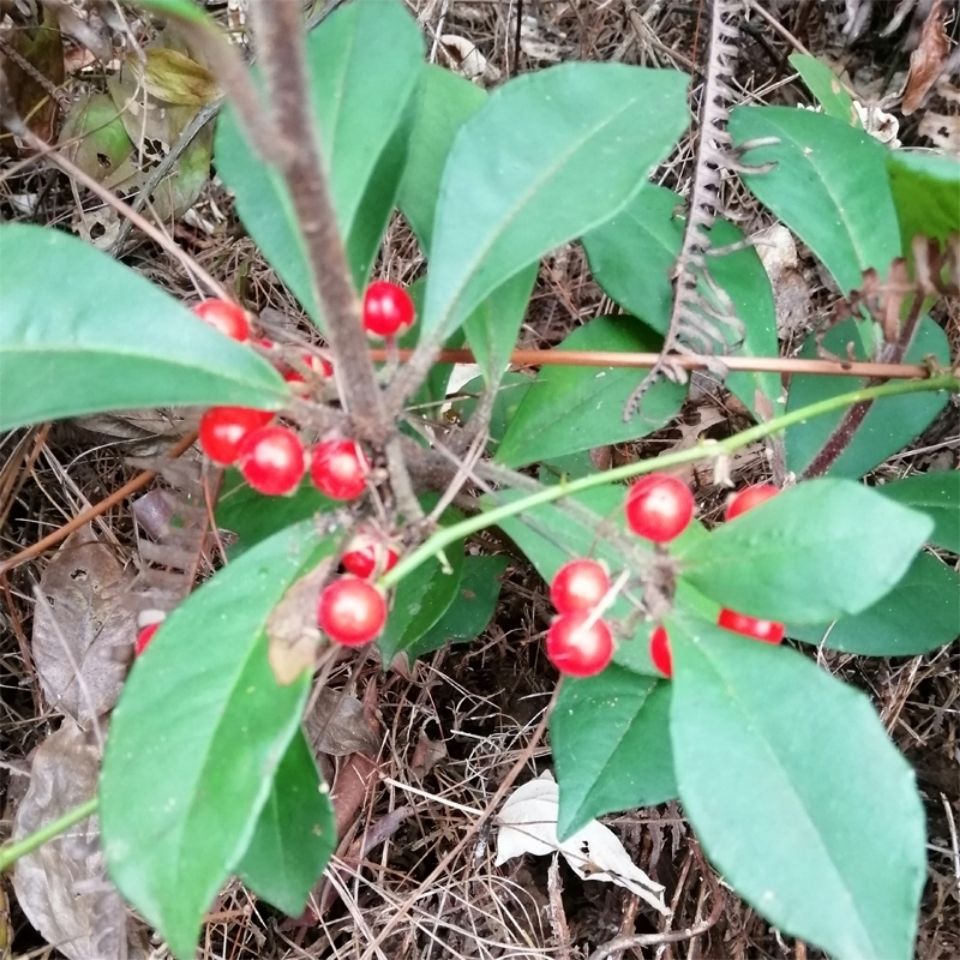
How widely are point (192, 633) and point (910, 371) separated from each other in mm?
780

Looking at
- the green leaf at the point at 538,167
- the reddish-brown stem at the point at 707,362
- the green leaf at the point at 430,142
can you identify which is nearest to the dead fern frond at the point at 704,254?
the reddish-brown stem at the point at 707,362

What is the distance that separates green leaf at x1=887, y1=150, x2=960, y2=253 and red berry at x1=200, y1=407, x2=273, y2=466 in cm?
60

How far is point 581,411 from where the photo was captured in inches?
46.9

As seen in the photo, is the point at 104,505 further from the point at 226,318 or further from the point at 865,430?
the point at 865,430

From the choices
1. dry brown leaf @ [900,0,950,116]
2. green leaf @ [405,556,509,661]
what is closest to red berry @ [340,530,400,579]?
green leaf @ [405,556,509,661]

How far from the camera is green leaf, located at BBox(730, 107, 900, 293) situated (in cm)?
117

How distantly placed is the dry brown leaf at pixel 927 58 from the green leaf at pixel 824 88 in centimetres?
53

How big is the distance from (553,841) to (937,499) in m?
0.75

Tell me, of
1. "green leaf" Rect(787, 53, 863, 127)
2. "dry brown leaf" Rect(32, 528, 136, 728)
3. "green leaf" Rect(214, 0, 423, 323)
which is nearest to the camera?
"green leaf" Rect(214, 0, 423, 323)

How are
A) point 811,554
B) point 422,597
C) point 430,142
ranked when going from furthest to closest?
point 422,597 → point 430,142 → point 811,554

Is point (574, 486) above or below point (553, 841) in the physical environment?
above

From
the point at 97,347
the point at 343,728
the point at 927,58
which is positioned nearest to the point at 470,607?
the point at 343,728

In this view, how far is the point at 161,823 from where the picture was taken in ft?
2.59

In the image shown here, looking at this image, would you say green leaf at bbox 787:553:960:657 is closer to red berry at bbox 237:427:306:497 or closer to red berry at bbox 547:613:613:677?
red berry at bbox 547:613:613:677
